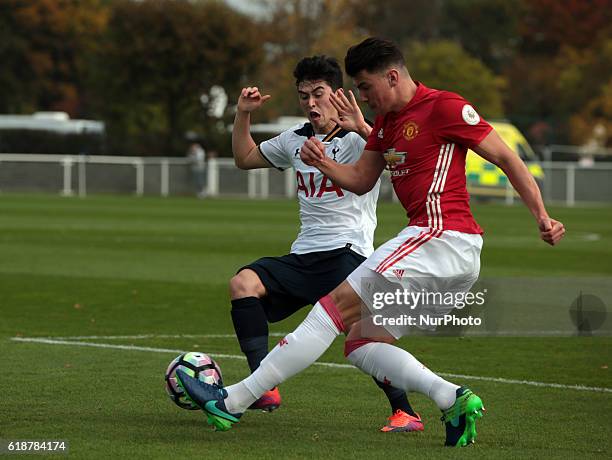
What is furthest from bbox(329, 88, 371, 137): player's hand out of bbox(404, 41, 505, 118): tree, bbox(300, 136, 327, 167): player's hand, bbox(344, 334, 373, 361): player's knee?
bbox(404, 41, 505, 118): tree

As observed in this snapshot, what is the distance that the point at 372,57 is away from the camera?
673cm

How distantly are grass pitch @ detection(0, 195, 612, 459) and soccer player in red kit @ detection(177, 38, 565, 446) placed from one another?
348 millimetres

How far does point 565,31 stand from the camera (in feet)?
273

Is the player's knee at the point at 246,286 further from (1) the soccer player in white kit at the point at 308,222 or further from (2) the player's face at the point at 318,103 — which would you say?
(2) the player's face at the point at 318,103

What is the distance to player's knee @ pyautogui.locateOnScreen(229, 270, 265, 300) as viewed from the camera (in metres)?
7.73

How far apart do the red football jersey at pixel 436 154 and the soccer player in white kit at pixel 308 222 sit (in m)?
0.80

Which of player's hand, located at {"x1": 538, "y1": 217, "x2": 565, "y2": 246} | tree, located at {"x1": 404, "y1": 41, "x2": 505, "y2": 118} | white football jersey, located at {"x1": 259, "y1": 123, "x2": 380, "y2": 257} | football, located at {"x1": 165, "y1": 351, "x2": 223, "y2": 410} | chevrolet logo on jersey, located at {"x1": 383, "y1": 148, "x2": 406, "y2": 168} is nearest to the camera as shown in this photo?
player's hand, located at {"x1": 538, "y1": 217, "x2": 565, "y2": 246}

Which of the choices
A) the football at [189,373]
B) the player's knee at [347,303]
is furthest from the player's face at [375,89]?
the football at [189,373]

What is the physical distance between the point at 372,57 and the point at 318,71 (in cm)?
145

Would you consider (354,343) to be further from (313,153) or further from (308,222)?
(308,222)

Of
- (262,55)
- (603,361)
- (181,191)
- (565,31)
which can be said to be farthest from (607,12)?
(603,361)

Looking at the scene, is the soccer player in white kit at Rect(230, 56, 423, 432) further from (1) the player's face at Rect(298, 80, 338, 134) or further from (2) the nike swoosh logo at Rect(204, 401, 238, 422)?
(2) the nike swoosh logo at Rect(204, 401, 238, 422)

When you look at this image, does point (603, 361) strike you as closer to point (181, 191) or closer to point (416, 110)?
point (416, 110)

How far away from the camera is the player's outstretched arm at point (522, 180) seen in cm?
652
